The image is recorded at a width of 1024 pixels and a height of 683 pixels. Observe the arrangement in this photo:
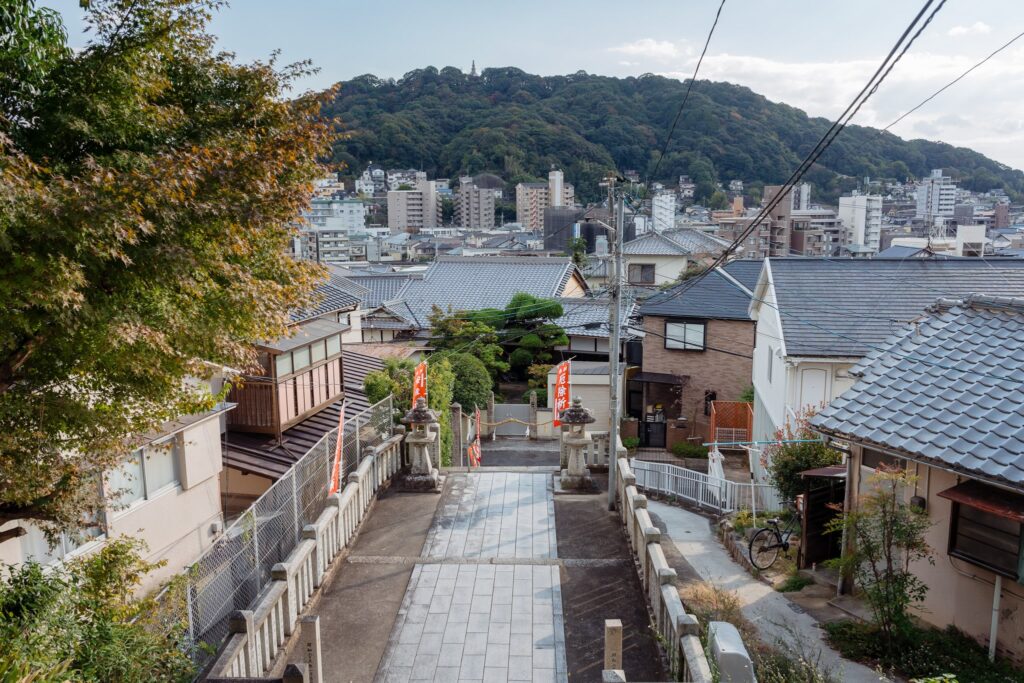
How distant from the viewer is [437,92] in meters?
128

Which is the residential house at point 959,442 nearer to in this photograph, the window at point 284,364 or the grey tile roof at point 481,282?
the window at point 284,364

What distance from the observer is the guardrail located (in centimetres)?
696

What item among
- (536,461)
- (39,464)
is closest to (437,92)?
(536,461)

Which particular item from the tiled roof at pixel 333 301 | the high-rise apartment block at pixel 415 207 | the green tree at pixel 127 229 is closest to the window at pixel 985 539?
the green tree at pixel 127 229

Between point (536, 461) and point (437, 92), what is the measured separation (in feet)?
373

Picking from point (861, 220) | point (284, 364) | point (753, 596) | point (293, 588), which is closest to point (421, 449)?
point (284, 364)

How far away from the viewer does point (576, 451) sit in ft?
47.8

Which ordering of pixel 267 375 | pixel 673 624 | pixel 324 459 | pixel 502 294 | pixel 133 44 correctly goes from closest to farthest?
1. pixel 133 44
2. pixel 673 624
3. pixel 324 459
4. pixel 267 375
5. pixel 502 294

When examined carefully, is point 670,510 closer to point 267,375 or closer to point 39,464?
point 267,375

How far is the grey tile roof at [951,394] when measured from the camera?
8461 mm

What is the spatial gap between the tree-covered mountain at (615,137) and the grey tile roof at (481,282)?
52.6m

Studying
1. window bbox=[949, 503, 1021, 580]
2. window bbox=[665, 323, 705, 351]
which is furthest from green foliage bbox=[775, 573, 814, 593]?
window bbox=[665, 323, 705, 351]

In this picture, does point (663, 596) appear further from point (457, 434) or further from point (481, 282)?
point (481, 282)

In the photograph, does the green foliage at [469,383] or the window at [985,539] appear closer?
the window at [985,539]
